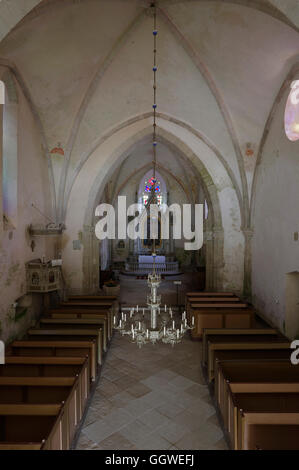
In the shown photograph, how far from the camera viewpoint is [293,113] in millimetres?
9297

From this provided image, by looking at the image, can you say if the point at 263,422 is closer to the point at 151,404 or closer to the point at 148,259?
the point at 151,404

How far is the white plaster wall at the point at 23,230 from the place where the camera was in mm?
9156

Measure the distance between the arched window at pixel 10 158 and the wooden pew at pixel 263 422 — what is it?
28.0 feet

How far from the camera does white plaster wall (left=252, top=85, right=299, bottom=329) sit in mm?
9805

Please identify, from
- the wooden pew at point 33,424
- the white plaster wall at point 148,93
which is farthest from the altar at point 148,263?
the wooden pew at point 33,424

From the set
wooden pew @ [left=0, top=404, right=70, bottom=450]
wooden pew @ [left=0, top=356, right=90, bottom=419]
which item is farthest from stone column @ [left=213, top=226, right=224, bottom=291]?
wooden pew @ [left=0, top=404, right=70, bottom=450]

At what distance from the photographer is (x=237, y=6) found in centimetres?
794

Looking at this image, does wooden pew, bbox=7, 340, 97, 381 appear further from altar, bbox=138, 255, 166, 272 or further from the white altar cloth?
the white altar cloth

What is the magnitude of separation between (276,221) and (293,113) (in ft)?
12.7

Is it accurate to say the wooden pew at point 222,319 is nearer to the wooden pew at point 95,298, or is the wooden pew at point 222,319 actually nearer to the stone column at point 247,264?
the wooden pew at point 95,298

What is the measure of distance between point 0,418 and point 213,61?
38.4 feet
